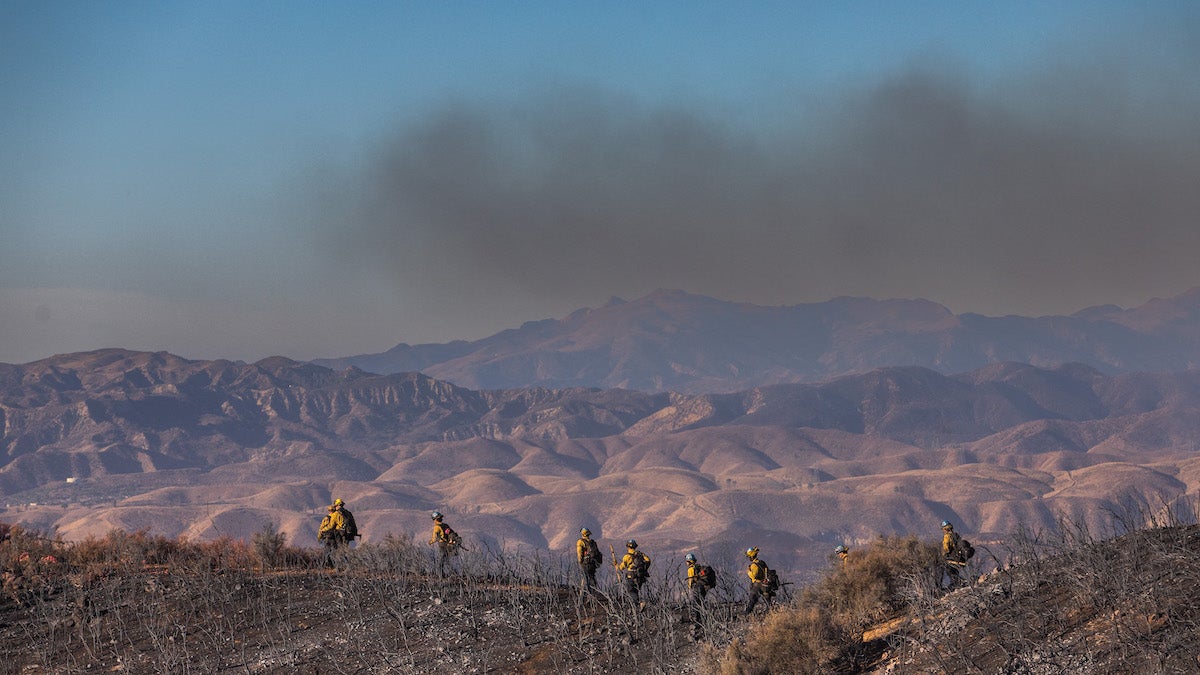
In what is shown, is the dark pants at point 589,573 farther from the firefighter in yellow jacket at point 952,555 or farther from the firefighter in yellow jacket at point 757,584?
the firefighter in yellow jacket at point 952,555

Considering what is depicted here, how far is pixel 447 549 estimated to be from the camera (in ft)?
83.9

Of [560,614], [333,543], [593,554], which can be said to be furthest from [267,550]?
[560,614]

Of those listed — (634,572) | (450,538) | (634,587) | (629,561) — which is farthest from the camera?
(450,538)

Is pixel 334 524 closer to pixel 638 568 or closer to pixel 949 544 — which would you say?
pixel 638 568

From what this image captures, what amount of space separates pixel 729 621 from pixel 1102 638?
656 cm

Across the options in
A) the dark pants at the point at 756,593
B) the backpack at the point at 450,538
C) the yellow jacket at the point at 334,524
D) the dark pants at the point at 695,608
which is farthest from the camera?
the yellow jacket at the point at 334,524

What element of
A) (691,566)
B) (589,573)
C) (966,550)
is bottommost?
(966,550)

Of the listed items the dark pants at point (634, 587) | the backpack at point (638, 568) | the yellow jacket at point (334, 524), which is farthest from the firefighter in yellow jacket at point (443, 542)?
the dark pants at point (634, 587)

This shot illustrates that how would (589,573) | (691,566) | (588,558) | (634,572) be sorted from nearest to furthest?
1. (691,566)
2. (634,572)
3. (588,558)
4. (589,573)

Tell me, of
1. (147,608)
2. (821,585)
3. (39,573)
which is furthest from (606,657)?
(39,573)

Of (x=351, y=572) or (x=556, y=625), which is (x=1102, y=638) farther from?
(x=351, y=572)

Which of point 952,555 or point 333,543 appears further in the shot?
point 333,543

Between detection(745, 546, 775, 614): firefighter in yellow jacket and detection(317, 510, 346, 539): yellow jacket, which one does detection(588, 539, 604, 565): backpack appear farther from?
detection(317, 510, 346, 539): yellow jacket

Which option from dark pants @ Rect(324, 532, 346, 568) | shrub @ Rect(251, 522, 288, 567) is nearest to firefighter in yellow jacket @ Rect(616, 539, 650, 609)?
dark pants @ Rect(324, 532, 346, 568)
